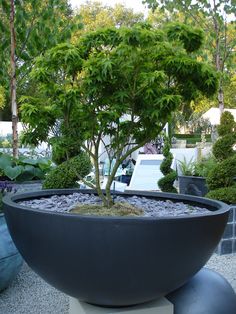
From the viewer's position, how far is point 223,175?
4.50 m

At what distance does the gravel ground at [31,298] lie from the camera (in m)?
2.74

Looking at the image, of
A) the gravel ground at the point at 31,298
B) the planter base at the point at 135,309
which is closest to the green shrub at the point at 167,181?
the gravel ground at the point at 31,298

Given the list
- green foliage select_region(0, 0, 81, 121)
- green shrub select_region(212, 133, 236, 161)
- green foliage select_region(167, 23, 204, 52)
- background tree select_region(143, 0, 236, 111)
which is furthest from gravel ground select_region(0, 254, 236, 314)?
background tree select_region(143, 0, 236, 111)

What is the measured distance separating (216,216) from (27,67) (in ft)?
17.0

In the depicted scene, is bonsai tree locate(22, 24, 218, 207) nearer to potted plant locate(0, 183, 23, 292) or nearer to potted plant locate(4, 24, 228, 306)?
potted plant locate(4, 24, 228, 306)

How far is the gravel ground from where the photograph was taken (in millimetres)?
2740

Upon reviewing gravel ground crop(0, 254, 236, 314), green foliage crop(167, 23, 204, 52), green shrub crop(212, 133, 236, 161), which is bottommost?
gravel ground crop(0, 254, 236, 314)

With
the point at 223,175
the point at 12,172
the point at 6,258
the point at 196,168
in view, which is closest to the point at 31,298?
the point at 6,258

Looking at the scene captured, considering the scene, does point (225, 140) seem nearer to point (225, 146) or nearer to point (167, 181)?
point (225, 146)

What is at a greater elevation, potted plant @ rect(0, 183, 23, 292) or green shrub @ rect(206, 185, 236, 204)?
green shrub @ rect(206, 185, 236, 204)

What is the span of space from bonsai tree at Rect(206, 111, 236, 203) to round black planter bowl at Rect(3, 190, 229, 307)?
2.42m

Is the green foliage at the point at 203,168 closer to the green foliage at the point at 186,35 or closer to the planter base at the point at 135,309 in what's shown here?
the green foliage at the point at 186,35

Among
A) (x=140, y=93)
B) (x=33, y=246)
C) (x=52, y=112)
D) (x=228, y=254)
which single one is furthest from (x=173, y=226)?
(x=228, y=254)

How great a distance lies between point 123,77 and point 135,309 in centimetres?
116
